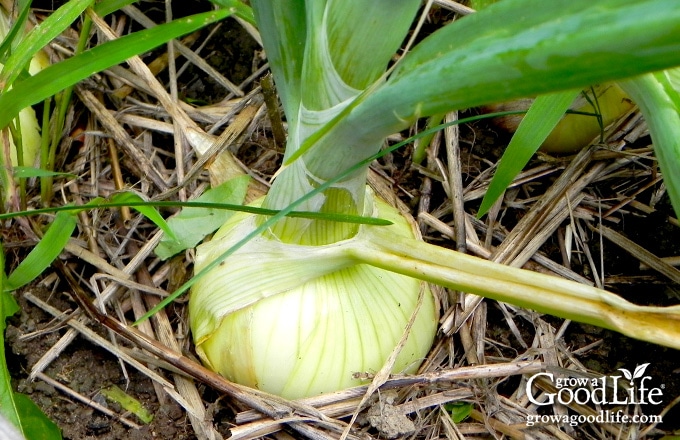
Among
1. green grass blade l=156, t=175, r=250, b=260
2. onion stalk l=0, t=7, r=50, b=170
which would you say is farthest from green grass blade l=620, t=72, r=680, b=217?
onion stalk l=0, t=7, r=50, b=170

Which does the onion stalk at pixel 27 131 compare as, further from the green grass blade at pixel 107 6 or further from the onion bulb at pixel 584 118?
the onion bulb at pixel 584 118

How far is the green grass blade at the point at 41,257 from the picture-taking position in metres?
0.95

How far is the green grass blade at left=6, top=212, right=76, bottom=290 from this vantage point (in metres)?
0.95

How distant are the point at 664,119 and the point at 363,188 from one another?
0.35 m

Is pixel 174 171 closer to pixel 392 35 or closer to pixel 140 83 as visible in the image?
pixel 140 83

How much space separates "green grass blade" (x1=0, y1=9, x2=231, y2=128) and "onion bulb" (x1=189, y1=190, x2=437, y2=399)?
0.95 feet

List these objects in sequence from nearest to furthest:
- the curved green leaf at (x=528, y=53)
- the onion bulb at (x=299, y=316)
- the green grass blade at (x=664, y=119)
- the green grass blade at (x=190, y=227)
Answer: the curved green leaf at (x=528, y=53)
the green grass blade at (x=664, y=119)
the onion bulb at (x=299, y=316)
the green grass blade at (x=190, y=227)

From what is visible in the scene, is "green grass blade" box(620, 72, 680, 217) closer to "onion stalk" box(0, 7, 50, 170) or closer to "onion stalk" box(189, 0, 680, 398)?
"onion stalk" box(189, 0, 680, 398)

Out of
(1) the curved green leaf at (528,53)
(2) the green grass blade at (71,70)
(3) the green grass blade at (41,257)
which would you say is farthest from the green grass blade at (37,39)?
(1) the curved green leaf at (528,53)

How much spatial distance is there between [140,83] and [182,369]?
1.85 ft

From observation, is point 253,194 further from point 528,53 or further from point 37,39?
point 528,53

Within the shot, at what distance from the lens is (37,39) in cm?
96

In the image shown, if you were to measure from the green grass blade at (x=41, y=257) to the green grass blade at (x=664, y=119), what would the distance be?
2.48ft

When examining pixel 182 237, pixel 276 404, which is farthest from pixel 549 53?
pixel 182 237
